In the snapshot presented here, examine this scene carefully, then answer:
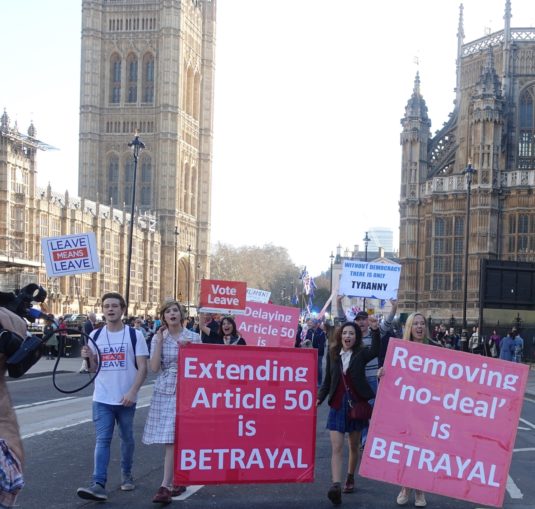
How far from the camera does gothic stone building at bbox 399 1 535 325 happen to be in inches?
1996

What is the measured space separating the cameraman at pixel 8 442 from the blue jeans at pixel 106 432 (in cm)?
357

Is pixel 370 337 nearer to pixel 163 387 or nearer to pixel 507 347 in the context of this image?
pixel 163 387

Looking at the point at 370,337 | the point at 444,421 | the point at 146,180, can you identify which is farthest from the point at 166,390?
the point at 146,180

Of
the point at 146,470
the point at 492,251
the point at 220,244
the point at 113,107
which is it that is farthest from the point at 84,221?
the point at 146,470

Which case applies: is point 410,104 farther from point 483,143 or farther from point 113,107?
point 113,107

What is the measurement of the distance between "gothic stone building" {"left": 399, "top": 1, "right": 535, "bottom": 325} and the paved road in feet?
119

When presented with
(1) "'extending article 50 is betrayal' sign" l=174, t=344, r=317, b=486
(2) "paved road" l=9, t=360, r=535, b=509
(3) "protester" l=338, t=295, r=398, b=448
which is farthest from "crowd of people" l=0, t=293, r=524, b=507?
(3) "protester" l=338, t=295, r=398, b=448

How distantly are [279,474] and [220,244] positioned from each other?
→ 463 feet

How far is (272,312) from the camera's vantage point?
22.9m

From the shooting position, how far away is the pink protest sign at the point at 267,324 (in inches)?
897

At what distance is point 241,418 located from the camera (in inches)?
343

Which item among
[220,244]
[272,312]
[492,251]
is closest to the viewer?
[272,312]

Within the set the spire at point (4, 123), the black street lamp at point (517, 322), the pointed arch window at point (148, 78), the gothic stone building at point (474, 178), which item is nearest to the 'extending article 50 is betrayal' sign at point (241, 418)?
Result: the black street lamp at point (517, 322)

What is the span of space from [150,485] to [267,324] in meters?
13.0
